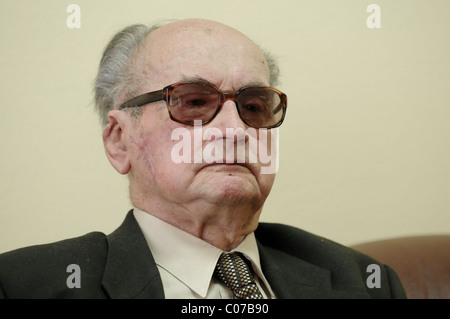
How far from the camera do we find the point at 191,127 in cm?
143

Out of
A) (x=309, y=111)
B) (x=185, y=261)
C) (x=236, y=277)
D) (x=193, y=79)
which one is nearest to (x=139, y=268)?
(x=185, y=261)

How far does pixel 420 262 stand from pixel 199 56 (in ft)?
3.44

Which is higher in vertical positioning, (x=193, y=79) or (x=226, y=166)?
(x=193, y=79)

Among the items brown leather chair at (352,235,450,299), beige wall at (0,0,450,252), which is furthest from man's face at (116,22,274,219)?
brown leather chair at (352,235,450,299)

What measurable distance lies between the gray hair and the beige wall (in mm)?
274

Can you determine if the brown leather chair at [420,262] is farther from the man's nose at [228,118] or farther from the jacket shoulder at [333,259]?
the man's nose at [228,118]

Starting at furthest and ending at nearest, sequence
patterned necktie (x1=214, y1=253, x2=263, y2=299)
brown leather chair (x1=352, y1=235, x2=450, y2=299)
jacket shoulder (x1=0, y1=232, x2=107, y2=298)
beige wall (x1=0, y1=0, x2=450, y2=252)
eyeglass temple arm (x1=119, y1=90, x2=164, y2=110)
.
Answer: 1. beige wall (x1=0, y1=0, x2=450, y2=252)
2. brown leather chair (x1=352, y1=235, x2=450, y2=299)
3. eyeglass temple arm (x1=119, y1=90, x2=164, y2=110)
4. patterned necktie (x1=214, y1=253, x2=263, y2=299)
5. jacket shoulder (x1=0, y1=232, x2=107, y2=298)

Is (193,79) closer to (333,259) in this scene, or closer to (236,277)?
(236,277)

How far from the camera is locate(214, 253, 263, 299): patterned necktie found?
4.49 ft

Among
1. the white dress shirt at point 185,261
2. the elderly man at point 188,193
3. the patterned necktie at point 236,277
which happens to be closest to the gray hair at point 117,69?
the elderly man at point 188,193

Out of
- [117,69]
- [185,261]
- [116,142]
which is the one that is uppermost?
[117,69]

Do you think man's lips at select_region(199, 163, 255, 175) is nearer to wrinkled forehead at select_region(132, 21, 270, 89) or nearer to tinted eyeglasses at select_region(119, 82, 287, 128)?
tinted eyeglasses at select_region(119, 82, 287, 128)
